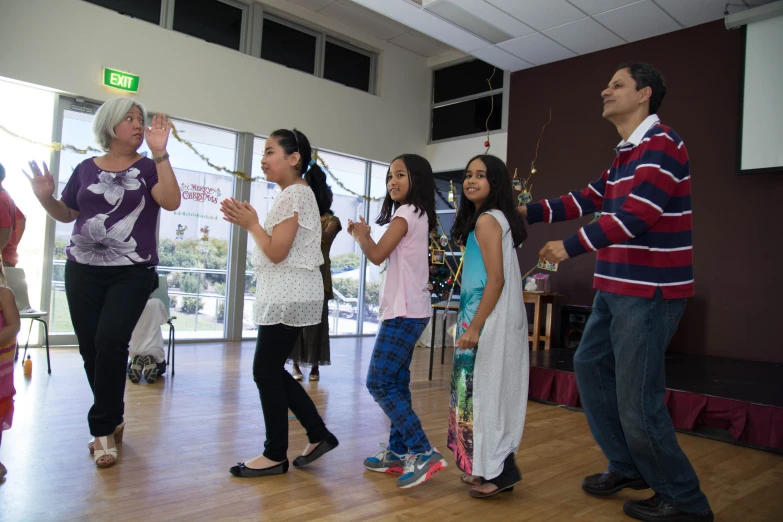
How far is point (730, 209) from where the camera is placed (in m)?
5.63

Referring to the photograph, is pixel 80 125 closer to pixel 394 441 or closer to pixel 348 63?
pixel 348 63

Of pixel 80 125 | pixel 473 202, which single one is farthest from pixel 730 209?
pixel 80 125

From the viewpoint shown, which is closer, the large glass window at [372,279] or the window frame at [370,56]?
the window frame at [370,56]

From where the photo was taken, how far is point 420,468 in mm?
2150

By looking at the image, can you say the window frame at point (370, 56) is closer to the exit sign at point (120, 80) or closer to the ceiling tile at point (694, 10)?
the exit sign at point (120, 80)

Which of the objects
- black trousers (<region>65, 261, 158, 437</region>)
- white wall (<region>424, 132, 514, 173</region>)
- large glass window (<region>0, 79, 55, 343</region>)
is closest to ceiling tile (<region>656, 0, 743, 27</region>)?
white wall (<region>424, 132, 514, 173</region>)

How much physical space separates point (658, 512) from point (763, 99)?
15.1ft

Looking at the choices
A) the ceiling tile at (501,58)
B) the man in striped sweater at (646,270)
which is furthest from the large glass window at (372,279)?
the man in striped sweater at (646,270)

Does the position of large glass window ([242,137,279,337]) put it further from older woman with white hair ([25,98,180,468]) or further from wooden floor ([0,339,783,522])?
older woman with white hair ([25,98,180,468])

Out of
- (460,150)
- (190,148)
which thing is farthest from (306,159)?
(460,150)

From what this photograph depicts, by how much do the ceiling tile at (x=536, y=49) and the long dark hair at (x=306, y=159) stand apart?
4.69 m

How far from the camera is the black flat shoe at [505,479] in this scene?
206cm

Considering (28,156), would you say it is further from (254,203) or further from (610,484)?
(610,484)

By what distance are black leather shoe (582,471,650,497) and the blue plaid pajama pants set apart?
63 cm
